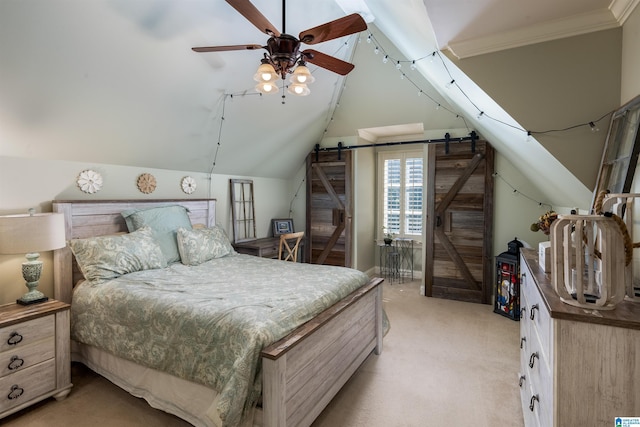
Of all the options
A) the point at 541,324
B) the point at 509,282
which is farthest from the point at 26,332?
the point at 509,282

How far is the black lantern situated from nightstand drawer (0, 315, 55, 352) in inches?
169

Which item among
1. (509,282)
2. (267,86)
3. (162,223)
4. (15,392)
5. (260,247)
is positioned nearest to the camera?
(15,392)

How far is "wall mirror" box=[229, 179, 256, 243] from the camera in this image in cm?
461

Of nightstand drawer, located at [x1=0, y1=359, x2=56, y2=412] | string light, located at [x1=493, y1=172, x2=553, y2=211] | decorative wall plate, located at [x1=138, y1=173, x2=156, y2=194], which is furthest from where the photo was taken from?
string light, located at [x1=493, y1=172, x2=553, y2=211]

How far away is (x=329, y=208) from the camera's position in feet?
17.7

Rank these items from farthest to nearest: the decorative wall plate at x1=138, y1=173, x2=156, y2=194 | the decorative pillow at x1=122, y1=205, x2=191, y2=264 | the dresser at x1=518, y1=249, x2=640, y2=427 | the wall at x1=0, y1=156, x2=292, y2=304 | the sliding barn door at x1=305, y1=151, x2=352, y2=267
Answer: the sliding barn door at x1=305, y1=151, x2=352, y2=267 → the decorative wall plate at x1=138, y1=173, x2=156, y2=194 → the decorative pillow at x1=122, y1=205, x2=191, y2=264 → the wall at x1=0, y1=156, x2=292, y2=304 → the dresser at x1=518, y1=249, x2=640, y2=427

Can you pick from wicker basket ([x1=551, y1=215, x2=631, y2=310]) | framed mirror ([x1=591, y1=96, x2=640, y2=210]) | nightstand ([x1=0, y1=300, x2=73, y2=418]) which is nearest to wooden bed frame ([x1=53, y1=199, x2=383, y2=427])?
nightstand ([x1=0, y1=300, x2=73, y2=418])

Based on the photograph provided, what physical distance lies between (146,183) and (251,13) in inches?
92.3

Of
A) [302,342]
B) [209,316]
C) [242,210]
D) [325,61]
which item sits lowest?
[302,342]

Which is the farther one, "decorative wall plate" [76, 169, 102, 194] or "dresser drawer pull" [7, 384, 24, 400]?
"decorative wall plate" [76, 169, 102, 194]

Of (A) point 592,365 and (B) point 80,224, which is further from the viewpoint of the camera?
(B) point 80,224

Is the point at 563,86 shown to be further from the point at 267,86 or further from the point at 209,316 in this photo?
the point at 209,316

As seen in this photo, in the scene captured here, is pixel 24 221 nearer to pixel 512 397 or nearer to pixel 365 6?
pixel 365 6

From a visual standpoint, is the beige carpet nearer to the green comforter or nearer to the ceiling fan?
the green comforter
